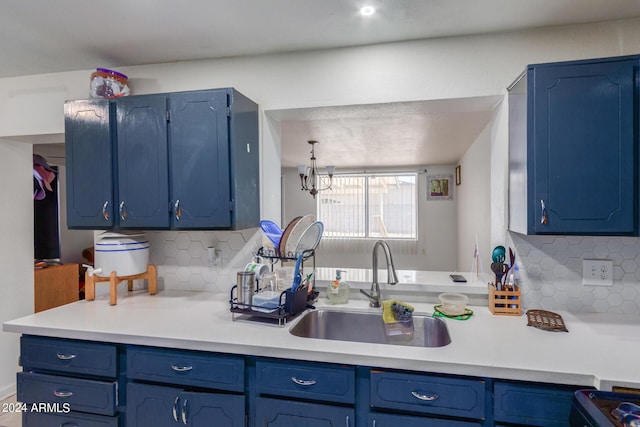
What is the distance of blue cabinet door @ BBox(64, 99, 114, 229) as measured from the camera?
190cm

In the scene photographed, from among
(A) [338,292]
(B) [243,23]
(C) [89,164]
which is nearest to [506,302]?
(A) [338,292]

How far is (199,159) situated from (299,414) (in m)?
1.30

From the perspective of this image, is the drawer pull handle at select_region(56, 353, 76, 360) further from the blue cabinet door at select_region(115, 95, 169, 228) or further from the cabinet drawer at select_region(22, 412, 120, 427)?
the blue cabinet door at select_region(115, 95, 169, 228)

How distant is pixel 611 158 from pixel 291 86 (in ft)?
5.26

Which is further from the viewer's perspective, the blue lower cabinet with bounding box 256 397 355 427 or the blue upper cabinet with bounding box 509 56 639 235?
the blue upper cabinet with bounding box 509 56 639 235

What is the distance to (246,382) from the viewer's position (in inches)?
54.4

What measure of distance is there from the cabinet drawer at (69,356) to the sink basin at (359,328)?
0.85m

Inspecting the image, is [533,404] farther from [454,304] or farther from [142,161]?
[142,161]

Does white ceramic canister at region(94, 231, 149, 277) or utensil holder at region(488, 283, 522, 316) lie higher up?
white ceramic canister at region(94, 231, 149, 277)

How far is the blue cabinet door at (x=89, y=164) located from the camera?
1896mm

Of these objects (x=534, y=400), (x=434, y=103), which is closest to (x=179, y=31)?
(x=434, y=103)

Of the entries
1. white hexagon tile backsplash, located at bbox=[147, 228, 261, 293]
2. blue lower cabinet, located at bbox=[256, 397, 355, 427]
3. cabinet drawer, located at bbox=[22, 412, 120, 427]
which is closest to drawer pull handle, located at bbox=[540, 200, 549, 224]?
blue lower cabinet, located at bbox=[256, 397, 355, 427]

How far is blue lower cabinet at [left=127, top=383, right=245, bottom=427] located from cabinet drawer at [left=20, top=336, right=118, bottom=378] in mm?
155

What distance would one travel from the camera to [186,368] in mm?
1423
